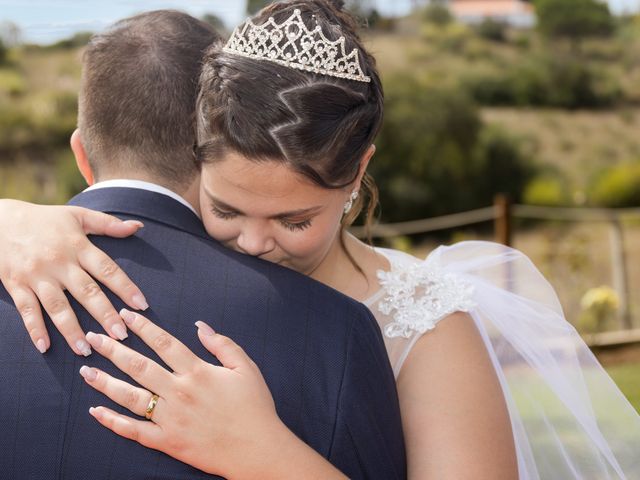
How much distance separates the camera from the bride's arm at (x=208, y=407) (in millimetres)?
1713

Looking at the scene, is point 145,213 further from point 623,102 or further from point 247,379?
point 623,102

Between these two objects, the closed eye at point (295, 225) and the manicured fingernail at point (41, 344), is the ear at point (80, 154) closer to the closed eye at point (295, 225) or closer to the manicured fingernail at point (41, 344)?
the closed eye at point (295, 225)

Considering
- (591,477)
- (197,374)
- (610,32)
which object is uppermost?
(197,374)

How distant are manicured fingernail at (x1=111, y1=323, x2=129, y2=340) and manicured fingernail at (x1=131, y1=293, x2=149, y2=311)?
0.05m

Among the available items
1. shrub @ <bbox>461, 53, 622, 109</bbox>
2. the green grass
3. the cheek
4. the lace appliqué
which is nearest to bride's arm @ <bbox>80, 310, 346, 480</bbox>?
the cheek

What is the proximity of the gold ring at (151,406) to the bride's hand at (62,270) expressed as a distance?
139 mm

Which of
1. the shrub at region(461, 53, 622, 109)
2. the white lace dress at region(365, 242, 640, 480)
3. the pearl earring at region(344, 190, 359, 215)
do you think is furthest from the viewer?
the shrub at region(461, 53, 622, 109)

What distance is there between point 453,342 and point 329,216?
45 centimetres

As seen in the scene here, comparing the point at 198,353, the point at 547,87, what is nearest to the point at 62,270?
the point at 198,353

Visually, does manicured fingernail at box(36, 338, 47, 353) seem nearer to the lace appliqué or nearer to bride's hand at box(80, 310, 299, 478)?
bride's hand at box(80, 310, 299, 478)

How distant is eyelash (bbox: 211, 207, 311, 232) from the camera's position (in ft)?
6.98

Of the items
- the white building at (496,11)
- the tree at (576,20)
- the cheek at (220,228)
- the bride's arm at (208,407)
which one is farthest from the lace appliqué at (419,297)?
the white building at (496,11)

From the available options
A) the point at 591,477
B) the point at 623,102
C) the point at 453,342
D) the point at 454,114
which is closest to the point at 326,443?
the point at 453,342

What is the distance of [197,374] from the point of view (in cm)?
175
